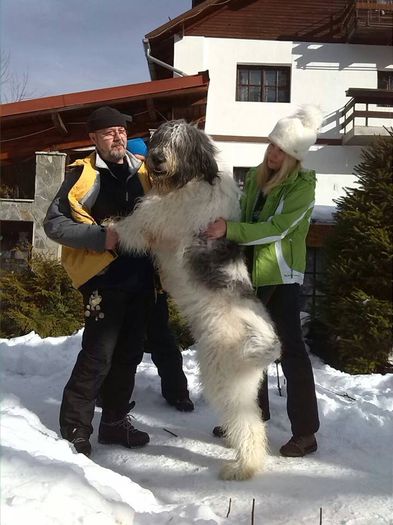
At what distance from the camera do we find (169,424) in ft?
11.5

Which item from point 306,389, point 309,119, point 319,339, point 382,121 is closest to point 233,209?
point 309,119

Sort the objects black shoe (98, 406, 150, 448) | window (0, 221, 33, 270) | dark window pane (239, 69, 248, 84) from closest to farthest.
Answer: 1. black shoe (98, 406, 150, 448)
2. window (0, 221, 33, 270)
3. dark window pane (239, 69, 248, 84)

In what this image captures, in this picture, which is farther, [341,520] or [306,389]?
[306,389]

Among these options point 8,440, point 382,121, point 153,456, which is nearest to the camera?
point 8,440

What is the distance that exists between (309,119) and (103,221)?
134 cm

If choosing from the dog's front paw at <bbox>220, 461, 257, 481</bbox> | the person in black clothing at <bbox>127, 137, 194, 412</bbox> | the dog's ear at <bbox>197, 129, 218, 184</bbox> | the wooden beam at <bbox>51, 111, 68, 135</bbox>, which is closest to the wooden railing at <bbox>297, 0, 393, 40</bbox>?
the wooden beam at <bbox>51, 111, 68, 135</bbox>

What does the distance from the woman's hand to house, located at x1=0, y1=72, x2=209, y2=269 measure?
4752 millimetres

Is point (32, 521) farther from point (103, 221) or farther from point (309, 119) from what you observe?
point (309, 119)

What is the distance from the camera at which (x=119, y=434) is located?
3119mm

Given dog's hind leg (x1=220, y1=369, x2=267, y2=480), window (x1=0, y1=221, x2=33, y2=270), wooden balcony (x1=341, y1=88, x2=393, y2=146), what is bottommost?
dog's hind leg (x1=220, y1=369, x2=267, y2=480)

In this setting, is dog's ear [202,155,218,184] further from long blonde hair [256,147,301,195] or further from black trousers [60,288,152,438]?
black trousers [60,288,152,438]

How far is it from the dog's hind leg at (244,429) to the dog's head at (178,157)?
1.10 m

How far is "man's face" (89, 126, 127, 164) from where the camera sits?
2926 millimetres

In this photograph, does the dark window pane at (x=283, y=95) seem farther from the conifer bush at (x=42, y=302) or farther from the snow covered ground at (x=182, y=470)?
the snow covered ground at (x=182, y=470)
